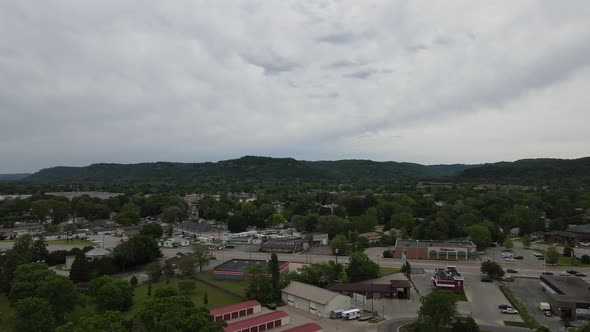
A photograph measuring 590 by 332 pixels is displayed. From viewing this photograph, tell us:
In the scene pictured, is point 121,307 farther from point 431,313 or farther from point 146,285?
point 431,313

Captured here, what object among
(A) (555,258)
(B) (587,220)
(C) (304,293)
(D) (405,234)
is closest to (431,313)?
(C) (304,293)

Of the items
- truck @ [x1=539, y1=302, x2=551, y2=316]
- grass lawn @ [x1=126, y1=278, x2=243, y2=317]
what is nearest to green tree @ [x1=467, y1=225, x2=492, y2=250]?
truck @ [x1=539, y1=302, x2=551, y2=316]

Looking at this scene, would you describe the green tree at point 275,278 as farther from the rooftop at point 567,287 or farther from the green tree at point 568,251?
the green tree at point 568,251

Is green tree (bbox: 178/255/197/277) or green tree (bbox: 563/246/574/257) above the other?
green tree (bbox: 178/255/197/277)

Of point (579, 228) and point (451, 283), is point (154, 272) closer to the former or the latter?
point (451, 283)

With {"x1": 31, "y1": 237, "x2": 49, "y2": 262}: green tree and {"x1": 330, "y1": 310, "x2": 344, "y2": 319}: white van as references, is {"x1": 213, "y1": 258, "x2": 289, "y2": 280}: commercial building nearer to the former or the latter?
{"x1": 330, "y1": 310, "x2": 344, "y2": 319}: white van

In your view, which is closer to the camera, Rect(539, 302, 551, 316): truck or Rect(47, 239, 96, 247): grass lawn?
Rect(539, 302, 551, 316): truck
